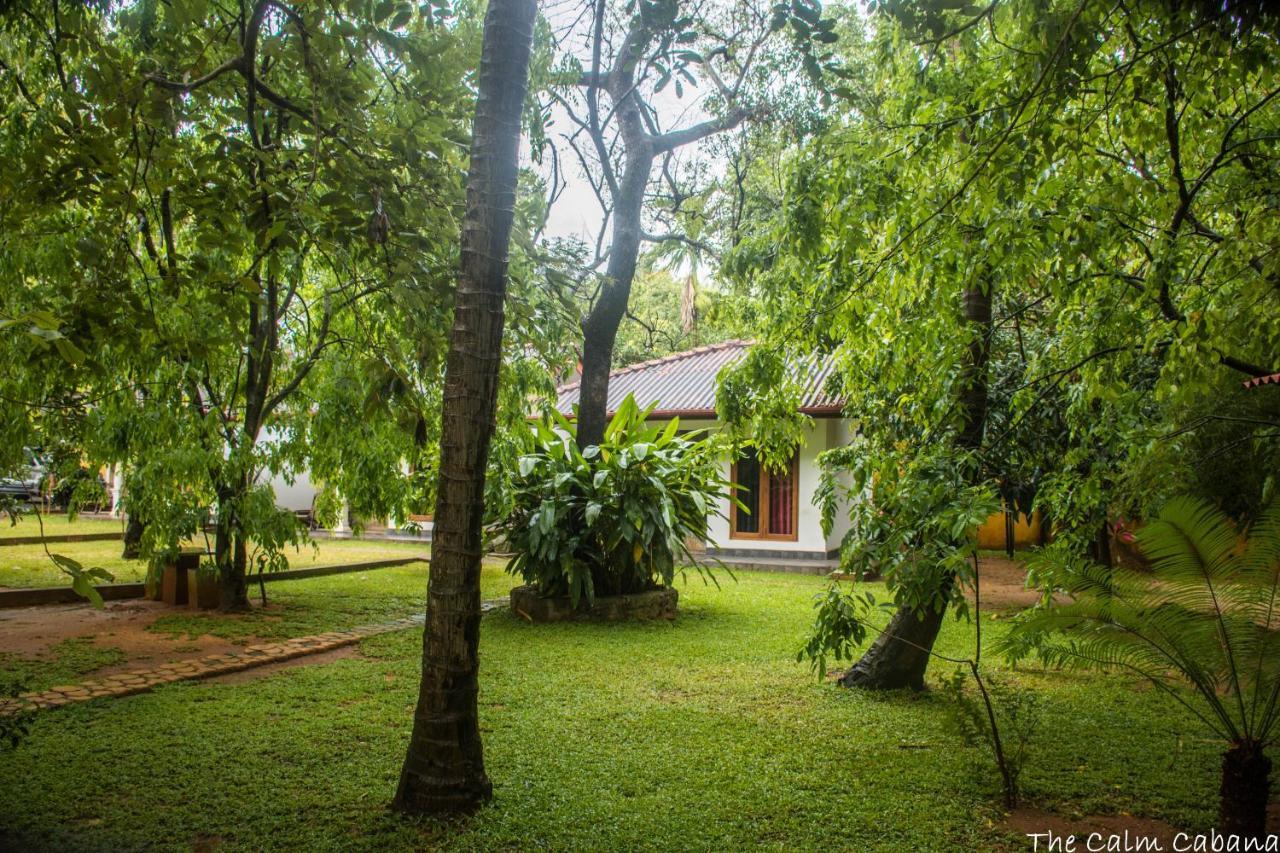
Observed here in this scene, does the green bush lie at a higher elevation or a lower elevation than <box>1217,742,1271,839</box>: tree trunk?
higher

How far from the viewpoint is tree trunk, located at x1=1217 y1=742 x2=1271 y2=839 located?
3.38 metres

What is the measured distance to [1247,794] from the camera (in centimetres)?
339

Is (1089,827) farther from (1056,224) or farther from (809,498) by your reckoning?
(809,498)

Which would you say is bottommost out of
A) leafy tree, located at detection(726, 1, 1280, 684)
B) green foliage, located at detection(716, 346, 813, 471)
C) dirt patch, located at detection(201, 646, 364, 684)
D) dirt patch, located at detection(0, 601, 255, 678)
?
dirt patch, located at detection(201, 646, 364, 684)

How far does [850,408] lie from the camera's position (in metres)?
6.50

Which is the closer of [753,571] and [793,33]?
[793,33]

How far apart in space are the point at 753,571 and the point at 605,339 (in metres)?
5.93

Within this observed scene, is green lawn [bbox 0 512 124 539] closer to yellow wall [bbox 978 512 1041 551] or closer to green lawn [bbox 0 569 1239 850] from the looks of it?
green lawn [bbox 0 569 1239 850]

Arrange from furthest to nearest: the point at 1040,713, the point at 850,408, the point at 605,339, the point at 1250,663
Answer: the point at 605,339
the point at 850,408
the point at 1040,713
the point at 1250,663

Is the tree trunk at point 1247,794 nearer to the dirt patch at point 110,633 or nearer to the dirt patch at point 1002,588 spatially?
the dirt patch at point 1002,588

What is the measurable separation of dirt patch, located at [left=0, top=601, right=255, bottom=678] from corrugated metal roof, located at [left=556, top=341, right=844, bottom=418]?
7263 millimetres

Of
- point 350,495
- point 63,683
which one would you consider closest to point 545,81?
point 350,495

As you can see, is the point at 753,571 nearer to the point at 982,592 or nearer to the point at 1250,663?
the point at 982,592

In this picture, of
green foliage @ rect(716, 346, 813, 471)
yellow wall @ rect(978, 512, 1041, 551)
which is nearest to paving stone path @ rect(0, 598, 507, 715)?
green foliage @ rect(716, 346, 813, 471)
